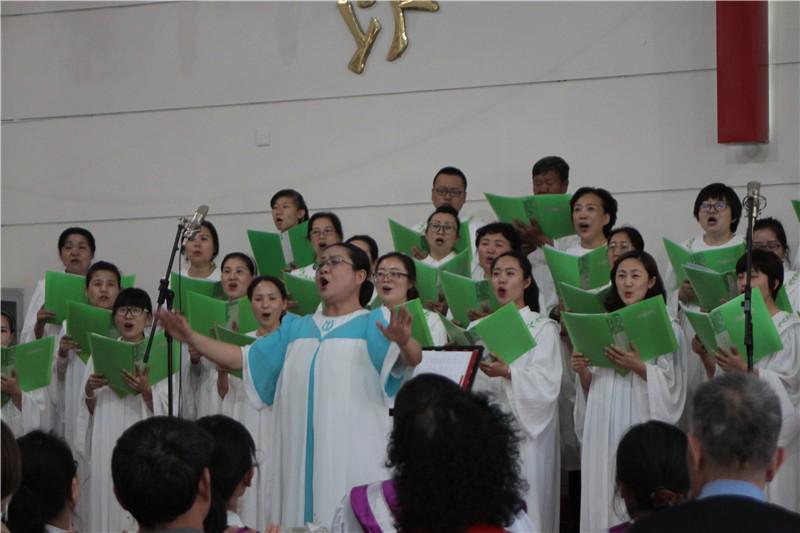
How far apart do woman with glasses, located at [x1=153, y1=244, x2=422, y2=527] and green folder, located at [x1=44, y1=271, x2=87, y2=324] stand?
2.78m

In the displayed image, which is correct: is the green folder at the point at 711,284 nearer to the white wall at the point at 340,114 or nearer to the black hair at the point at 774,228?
the black hair at the point at 774,228

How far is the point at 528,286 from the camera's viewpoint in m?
6.99

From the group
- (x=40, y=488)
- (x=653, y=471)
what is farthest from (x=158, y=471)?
(x=653, y=471)

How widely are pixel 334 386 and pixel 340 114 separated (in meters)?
4.84

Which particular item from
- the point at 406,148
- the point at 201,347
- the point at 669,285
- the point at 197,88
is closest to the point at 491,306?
the point at 669,285

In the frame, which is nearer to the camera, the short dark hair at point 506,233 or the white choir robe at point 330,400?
the white choir robe at point 330,400

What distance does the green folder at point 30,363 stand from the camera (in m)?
7.49

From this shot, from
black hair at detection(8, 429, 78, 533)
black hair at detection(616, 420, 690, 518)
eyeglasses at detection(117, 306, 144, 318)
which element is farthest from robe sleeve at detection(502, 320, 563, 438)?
black hair at detection(8, 429, 78, 533)

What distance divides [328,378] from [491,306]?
1.51 metres

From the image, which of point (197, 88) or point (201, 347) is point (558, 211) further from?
point (197, 88)

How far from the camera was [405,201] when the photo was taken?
995 centimetres

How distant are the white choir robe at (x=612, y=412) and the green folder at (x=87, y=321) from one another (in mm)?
2739

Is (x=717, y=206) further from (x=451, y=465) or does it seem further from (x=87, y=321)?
(x=451, y=465)

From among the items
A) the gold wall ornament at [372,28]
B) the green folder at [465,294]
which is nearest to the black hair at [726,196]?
the green folder at [465,294]
